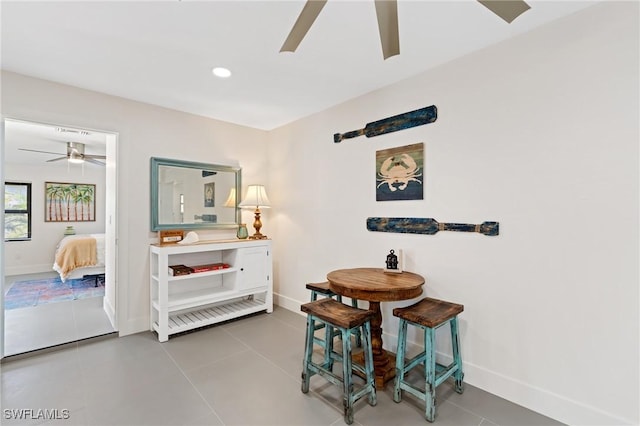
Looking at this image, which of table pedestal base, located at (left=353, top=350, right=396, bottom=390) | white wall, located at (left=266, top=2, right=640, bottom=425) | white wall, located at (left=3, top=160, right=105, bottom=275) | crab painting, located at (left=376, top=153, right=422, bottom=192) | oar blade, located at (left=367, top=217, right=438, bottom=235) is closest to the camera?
white wall, located at (left=266, top=2, right=640, bottom=425)

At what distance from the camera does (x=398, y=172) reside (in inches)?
104

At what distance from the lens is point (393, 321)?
2.72 meters

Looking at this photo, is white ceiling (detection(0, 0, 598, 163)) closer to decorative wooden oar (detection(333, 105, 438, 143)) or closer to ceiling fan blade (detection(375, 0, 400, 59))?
ceiling fan blade (detection(375, 0, 400, 59))

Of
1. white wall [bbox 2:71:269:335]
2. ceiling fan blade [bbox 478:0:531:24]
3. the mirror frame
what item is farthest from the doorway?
ceiling fan blade [bbox 478:0:531:24]

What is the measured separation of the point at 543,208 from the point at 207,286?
136 inches

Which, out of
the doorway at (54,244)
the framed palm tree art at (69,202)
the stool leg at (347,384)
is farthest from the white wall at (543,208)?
the framed palm tree art at (69,202)

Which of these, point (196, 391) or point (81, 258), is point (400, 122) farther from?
point (81, 258)

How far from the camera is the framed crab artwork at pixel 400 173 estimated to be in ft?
8.18

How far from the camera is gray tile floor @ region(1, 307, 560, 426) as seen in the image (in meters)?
1.81

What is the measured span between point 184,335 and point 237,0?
117 inches

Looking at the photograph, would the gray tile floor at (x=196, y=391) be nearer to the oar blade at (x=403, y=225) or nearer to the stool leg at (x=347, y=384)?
the stool leg at (x=347, y=384)

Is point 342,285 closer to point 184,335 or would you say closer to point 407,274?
point 407,274

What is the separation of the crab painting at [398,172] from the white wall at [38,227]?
22.2 ft

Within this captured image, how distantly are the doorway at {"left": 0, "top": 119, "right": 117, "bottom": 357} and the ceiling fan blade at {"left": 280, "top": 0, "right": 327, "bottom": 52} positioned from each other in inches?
92.7
